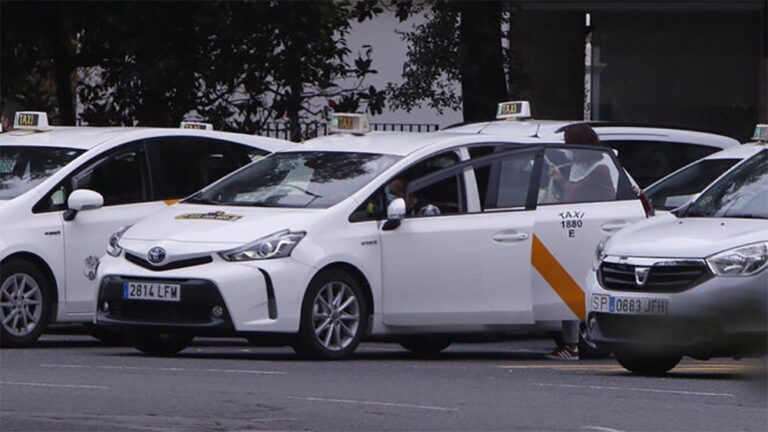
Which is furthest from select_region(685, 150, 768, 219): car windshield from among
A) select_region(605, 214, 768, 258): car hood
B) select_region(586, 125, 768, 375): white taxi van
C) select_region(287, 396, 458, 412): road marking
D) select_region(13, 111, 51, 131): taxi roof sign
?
select_region(13, 111, 51, 131): taxi roof sign

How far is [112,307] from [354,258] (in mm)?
1596

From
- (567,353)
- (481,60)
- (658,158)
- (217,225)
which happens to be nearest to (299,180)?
(217,225)

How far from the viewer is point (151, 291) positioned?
380 inches

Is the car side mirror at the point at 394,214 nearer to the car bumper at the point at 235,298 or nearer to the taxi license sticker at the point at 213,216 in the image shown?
the car bumper at the point at 235,298

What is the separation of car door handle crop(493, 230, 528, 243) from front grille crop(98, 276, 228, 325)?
6.67 ft

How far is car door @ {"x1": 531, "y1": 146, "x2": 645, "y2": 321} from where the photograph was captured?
34.4 feet

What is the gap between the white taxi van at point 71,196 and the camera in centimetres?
1095

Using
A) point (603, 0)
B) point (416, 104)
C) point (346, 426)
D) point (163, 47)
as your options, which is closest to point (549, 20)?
point (603, 0)

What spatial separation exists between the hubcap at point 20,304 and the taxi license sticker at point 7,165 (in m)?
1.02

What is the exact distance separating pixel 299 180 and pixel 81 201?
174 cm

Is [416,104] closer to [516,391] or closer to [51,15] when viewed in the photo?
[51,15]

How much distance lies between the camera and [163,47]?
18.0m

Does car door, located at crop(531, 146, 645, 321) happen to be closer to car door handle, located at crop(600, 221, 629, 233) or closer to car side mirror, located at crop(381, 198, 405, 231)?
car door handle, located at crop(600, 221, 629, 233)

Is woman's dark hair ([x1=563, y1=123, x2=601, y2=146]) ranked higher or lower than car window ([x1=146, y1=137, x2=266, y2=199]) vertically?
higher
